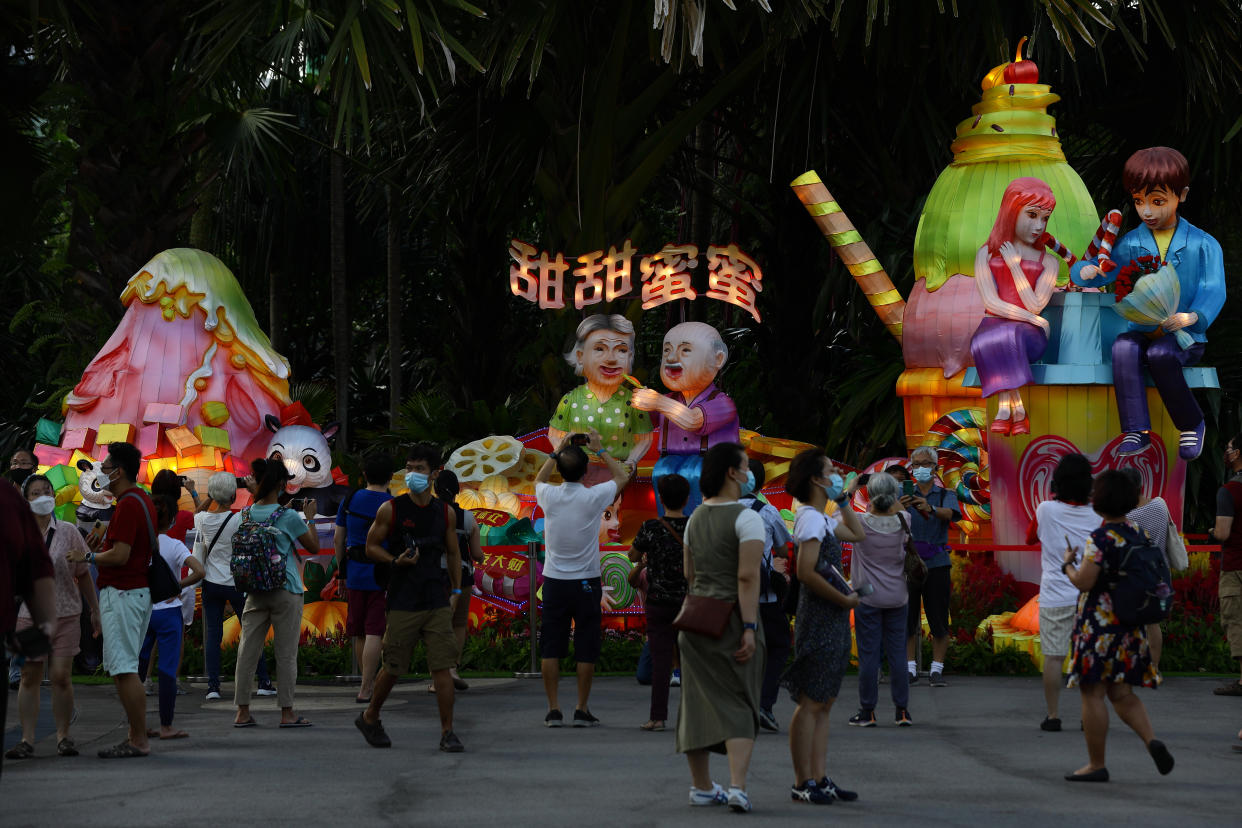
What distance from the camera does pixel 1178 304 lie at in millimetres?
13578

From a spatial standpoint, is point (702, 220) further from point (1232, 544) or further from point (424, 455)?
point (424, 455)

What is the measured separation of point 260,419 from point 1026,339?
23.0ft

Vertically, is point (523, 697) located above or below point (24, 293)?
below

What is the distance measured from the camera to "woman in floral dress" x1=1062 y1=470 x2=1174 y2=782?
7.39m

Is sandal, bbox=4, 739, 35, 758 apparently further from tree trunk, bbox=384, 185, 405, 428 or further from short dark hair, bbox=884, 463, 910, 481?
tree trunk, bbox=384, 185, 405, 428

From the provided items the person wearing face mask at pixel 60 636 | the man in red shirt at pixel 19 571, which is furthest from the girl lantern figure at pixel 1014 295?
the man in red shirt at pixel 19 571

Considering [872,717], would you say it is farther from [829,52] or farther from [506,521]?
[829,52]

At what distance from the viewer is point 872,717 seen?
9555mm

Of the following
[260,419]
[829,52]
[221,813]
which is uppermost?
[829,52]

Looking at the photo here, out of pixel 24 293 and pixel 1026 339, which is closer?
pixel 1026 339

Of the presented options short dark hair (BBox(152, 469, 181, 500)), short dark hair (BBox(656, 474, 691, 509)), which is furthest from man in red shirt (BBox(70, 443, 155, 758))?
short dark hair (BBox(656, 474, 691, 509))

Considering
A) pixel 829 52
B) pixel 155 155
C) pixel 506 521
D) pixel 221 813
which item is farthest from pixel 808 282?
pixel 221 813

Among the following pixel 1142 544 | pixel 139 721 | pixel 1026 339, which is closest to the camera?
pixel 1142 544

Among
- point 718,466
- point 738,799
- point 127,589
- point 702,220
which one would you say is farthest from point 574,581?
point 702,220
